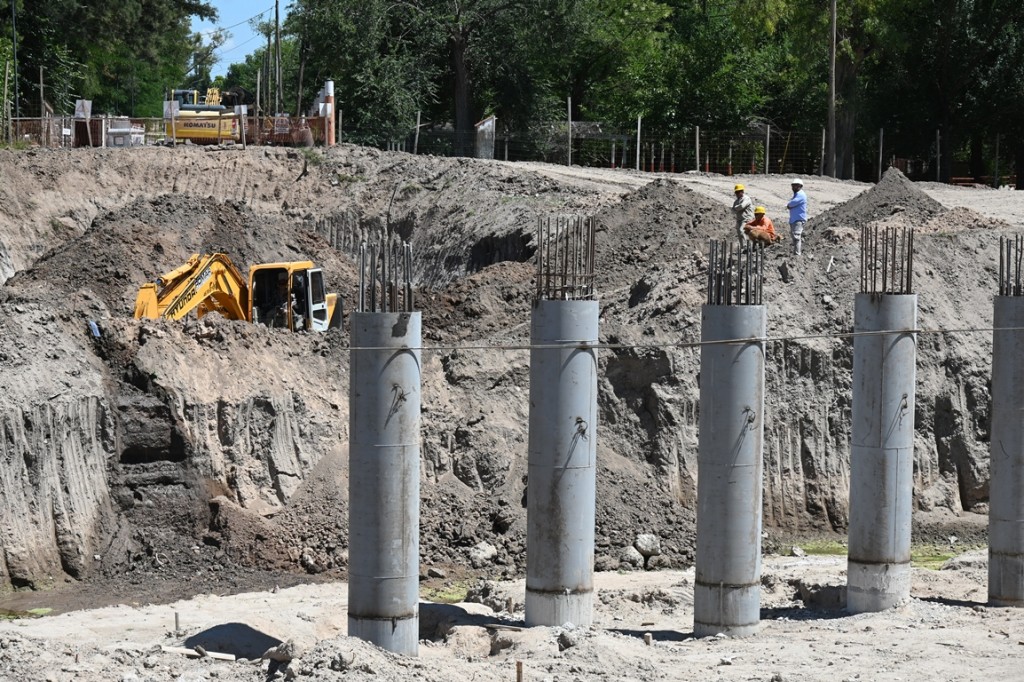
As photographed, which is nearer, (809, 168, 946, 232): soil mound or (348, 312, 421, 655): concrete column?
(348, 312, 421, 655): concrete column

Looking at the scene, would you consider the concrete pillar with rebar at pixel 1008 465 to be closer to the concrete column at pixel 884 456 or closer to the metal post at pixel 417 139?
the concrete column at pixel 884 456

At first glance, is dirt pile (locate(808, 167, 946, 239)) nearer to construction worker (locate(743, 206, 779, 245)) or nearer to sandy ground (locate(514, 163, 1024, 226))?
construction worker (locate(743, 206, 779, 245))

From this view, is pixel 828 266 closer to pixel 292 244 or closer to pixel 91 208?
pixel 292 244

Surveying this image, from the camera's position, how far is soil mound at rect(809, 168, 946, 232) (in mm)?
27250

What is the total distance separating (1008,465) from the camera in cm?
1758

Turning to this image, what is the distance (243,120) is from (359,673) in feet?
98.8

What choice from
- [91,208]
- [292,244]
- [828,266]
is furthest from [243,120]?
[828,266]

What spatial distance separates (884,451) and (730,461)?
2.16 meters

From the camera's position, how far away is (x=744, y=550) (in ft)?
51.9

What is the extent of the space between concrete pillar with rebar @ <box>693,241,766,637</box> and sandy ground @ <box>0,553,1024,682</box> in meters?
0.40

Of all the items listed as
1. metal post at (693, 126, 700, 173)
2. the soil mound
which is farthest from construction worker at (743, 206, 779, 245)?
metal post at (693, 126, 700, 173)

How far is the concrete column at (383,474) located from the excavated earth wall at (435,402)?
2.45 meters

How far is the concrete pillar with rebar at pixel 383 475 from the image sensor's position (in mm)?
14086

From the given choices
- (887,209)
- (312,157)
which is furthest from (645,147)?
(887,209)
